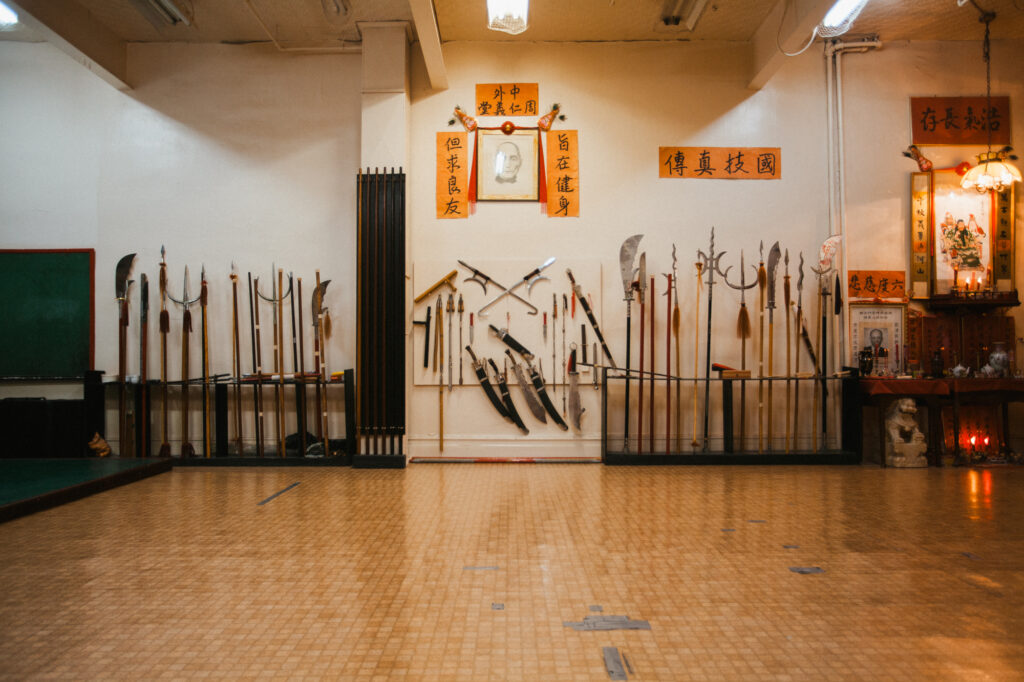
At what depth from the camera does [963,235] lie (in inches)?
223

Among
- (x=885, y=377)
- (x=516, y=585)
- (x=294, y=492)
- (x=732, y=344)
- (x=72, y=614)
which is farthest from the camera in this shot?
(x=732, y=344)

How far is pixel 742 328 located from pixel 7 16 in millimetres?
6900

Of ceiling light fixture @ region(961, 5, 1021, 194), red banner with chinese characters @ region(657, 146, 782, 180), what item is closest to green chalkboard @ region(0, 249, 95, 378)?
red banner with chinese characters @ region(657, 146, 782, 180)

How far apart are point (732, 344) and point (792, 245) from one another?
3.66 ft

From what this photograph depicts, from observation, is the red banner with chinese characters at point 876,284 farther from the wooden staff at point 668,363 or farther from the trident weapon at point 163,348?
the trident weapon at point 163,348

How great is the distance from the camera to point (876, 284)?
5.69 m

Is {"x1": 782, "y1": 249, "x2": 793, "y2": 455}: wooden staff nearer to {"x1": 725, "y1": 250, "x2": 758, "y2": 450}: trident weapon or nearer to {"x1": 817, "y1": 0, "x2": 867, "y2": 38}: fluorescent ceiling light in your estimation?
{"x1": 725, "y1": 250, "x2": 758, "y2": 450}: trident weapon

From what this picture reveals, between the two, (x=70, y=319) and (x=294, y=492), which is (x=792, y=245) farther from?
(x=70, y=319)

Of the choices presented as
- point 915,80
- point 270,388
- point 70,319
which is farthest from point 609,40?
point 70,319

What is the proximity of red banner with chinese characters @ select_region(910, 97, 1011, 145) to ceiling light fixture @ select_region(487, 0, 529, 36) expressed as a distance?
404 cm

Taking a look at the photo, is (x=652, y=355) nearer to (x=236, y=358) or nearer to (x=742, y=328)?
(x=742, y=328)

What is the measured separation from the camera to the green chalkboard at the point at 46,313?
18.4ft

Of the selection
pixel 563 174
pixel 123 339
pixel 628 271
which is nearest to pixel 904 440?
pixel 628 271

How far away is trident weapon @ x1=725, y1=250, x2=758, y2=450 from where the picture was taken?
216 inches
